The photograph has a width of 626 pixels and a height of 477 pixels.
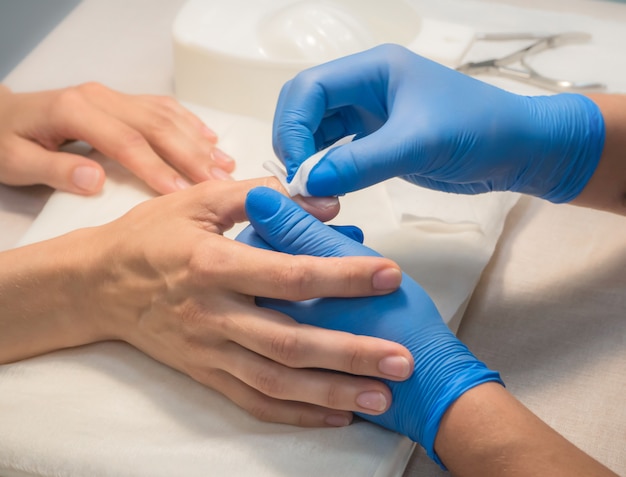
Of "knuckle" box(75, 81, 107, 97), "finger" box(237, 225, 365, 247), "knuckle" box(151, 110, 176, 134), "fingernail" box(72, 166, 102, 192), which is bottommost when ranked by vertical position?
"fingernail" box(72, 166, 102, 192)

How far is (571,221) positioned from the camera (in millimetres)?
1167

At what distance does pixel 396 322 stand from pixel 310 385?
0.12 m

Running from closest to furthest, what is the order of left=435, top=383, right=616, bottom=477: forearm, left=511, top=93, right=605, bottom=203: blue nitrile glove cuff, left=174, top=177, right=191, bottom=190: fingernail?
left=435, top=383, right=616, bottom=477: forearm, left=511, top=93, right=605, bottom=203: blue nitrile glove cuff, left=174, top=177, right=191, bottom=190: fingernail

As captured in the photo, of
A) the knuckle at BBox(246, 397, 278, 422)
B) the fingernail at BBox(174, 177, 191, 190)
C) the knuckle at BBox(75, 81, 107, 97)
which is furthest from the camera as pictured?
the knuckle at BBox(75, 81, 107, 97)

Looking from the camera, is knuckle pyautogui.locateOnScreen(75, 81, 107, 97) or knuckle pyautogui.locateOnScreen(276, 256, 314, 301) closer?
knuckle pyautogui.locateOnScreen(276, 256, 314, 301)

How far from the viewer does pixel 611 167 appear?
1.04 meters

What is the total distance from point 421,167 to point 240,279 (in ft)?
0.94

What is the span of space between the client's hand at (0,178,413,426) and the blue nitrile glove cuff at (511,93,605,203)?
0.34 metres

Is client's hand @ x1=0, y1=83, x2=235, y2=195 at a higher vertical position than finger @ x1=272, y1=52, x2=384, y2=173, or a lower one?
lower

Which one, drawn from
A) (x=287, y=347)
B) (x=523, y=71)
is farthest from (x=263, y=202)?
(x=523, y=71)

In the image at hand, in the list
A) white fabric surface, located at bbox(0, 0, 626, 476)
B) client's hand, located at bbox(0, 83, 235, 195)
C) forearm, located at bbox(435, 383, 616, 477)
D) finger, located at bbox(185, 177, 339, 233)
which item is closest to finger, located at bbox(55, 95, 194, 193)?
client's hand, located at bbox(0, 83, 235, 195)

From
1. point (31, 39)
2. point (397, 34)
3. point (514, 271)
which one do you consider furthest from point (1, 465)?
point (31, 39)

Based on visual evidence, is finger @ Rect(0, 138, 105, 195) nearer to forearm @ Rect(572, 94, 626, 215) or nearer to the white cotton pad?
the white cotton pad

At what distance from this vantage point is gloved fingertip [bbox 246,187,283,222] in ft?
2.71
